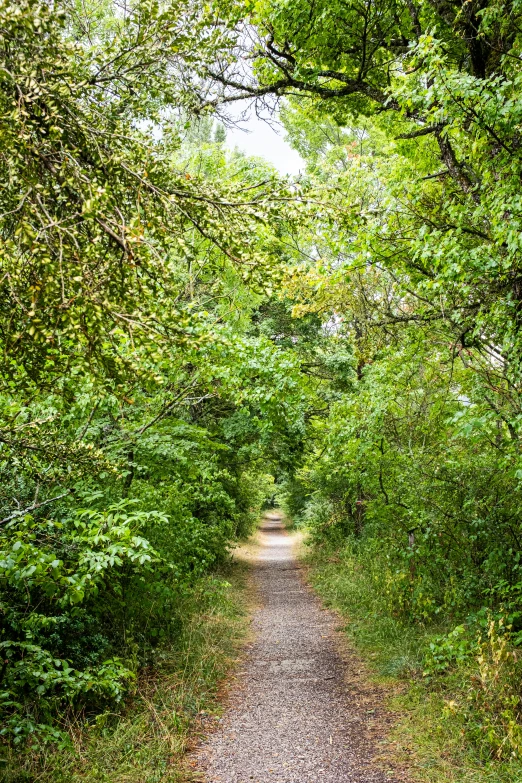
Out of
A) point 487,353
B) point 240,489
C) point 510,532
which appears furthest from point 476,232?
point 240,489

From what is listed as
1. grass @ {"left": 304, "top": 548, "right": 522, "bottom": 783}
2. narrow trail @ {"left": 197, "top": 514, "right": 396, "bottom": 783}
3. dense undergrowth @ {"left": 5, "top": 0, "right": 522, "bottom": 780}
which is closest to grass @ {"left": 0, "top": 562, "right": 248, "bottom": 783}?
dense undergrowth @ {"left": 5, "top": 0, "right": 522, "bottom": 780}

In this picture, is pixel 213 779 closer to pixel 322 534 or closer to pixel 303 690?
pixel 303 690

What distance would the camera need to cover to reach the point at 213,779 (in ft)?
15.3

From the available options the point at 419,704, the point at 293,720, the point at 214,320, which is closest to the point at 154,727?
the point at 293,720

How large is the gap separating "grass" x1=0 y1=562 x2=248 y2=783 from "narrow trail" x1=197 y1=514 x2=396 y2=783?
29 centimetres

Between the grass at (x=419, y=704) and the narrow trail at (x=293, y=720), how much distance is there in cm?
35

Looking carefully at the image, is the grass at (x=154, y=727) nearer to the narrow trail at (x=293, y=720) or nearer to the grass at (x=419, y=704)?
the narrow trail at (x=293, y=720)

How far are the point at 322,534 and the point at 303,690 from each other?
459 inches

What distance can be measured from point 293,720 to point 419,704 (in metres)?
1.39

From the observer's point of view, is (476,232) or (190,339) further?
(476,232)

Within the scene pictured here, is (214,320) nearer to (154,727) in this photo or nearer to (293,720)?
(154,727)

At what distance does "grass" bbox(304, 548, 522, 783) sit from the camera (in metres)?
4.32

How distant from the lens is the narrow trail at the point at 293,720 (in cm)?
479

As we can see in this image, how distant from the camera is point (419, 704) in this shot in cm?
558
